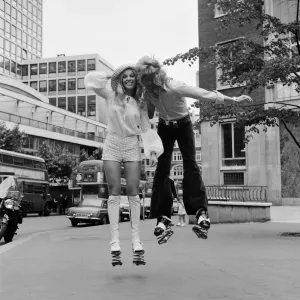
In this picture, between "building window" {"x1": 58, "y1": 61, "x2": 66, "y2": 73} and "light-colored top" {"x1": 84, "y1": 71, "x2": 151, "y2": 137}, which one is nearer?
"light-colored top" {"x1": 84, "y1": 71, "x2": 151, "y2": 137}

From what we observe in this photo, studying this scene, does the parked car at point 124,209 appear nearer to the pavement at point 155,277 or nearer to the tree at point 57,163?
the pavement at point 155,277

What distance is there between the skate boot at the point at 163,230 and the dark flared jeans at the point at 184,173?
0.26 feet

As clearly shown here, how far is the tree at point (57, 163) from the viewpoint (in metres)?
51.8

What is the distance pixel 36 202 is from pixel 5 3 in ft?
205

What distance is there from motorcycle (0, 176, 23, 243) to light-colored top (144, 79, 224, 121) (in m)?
7.90

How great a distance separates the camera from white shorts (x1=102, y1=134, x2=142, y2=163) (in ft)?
17.6

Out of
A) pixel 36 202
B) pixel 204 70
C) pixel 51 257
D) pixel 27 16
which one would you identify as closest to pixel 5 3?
pixel 27 16

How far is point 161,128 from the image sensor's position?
5.65m

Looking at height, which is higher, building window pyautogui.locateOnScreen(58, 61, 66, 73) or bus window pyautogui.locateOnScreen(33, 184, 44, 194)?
building window pyautogui.locateOnScreen(58, 61, 66, 73)

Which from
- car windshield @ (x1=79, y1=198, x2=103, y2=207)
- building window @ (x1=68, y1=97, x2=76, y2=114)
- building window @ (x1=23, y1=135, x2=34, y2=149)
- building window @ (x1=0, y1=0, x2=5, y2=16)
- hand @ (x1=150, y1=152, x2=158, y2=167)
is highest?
building window @ (x1=0, y1=0, x2=5, y2=16)

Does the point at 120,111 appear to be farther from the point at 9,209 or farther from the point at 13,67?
the point at 13,67

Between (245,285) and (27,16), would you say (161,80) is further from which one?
(27,16)

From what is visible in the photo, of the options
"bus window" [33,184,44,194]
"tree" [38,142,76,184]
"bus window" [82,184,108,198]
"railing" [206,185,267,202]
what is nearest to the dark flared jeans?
"railing" [206,185,267,202]

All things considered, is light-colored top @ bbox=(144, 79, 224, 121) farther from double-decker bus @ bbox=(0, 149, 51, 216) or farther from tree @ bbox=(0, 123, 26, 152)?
tree @ bbox=(0, 123, 26, 152)
